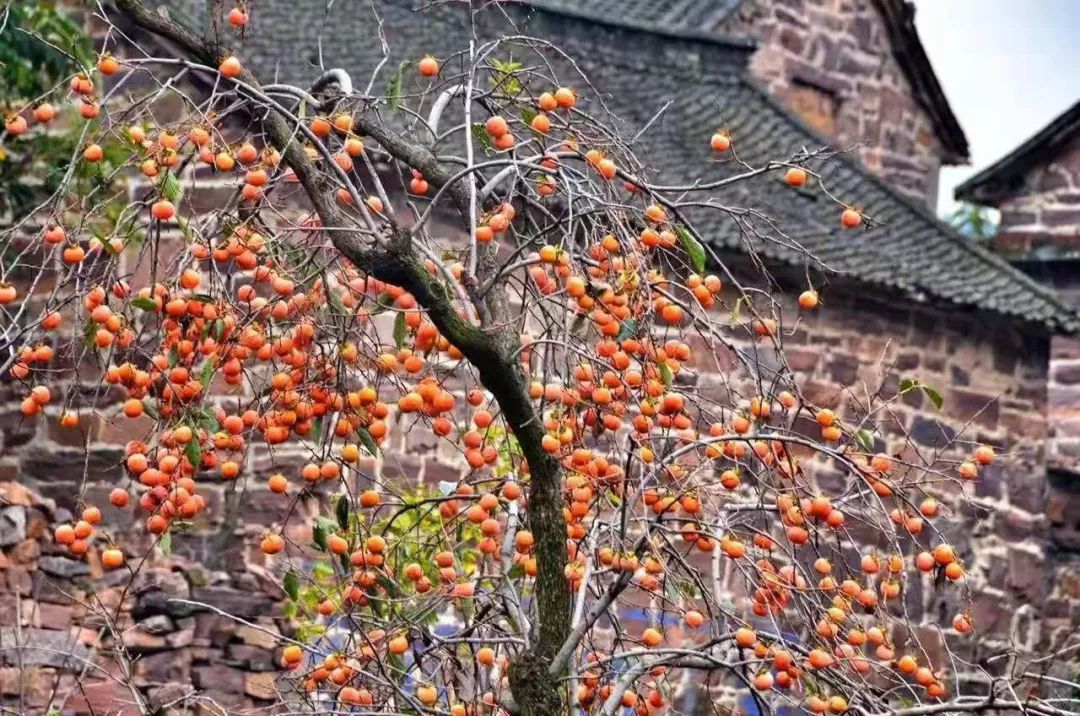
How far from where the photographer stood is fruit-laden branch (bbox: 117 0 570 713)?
4.95 m

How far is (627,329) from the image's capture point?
483cm

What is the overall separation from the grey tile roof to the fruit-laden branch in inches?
283

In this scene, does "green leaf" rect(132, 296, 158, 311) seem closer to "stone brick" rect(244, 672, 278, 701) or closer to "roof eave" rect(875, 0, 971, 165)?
"stone brick" rect(244, 672, 278, 701)

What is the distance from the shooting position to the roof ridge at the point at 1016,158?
15.1 metres

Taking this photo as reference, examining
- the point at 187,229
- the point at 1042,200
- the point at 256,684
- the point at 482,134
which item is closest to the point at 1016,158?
the point at 1042,200

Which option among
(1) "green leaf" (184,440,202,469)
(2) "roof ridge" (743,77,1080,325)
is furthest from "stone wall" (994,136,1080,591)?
(1) "green leaf" (184,440,202,469)

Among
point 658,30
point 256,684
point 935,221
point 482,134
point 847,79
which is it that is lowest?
point 256,684

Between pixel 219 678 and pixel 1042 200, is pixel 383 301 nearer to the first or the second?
pixel 219 678

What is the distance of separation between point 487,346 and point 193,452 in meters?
0.88

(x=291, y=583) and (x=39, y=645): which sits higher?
(x=291, y=583)

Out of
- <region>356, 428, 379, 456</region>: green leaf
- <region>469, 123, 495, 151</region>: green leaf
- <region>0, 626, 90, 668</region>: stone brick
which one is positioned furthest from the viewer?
<region>0, 626, 90, 668</region>: stone brick

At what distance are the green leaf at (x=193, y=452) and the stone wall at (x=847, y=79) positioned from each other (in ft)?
43.5

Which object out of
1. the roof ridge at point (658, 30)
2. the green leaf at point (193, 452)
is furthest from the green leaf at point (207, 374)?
the roof ridge at point (658, 30)

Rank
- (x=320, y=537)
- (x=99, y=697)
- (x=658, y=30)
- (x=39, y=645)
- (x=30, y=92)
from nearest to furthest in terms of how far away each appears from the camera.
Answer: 1. (x=320, y=537)
2. (x=39, y=645)
3. (x=99, y=697)
4. (x=30, y=92)
5. (x=658, y=30)
